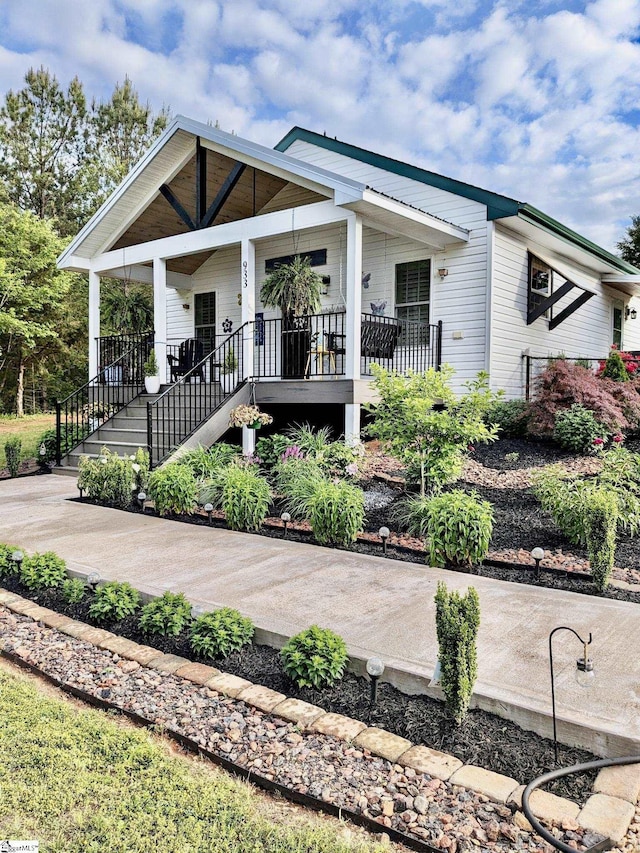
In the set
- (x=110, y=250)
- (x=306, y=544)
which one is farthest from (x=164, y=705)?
(x=110, y=250)

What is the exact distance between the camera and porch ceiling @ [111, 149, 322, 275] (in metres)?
10.8

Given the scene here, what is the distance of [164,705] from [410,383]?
4.44 meters

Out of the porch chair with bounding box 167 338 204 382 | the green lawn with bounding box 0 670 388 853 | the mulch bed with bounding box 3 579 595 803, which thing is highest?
the porch chair with bounding box 167 338 204 382

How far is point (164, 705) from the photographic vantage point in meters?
2.59

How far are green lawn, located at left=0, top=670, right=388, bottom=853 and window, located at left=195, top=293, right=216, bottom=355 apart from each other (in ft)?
36.9

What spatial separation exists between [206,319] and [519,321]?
6919 mm

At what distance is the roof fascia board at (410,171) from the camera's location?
31.6 feet

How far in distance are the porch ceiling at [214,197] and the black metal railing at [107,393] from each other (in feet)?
7.66

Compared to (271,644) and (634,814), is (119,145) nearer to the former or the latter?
(271,644)

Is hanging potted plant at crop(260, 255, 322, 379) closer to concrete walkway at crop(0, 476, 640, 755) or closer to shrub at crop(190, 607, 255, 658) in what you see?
concrete walkway at crop(0, 476, 640, 755)

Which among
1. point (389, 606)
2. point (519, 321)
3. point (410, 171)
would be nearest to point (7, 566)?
point (389, 606)

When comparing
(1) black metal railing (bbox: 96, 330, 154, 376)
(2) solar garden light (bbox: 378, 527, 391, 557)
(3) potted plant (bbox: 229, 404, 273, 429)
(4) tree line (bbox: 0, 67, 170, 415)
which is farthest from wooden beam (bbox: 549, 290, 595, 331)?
A: (4) tree line (bbox: 0, 67, 170, 415)

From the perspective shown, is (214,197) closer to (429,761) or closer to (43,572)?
(43,572)

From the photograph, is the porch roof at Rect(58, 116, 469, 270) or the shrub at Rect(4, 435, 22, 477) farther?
the shrub at Rect(4, 435, 22, 477)
